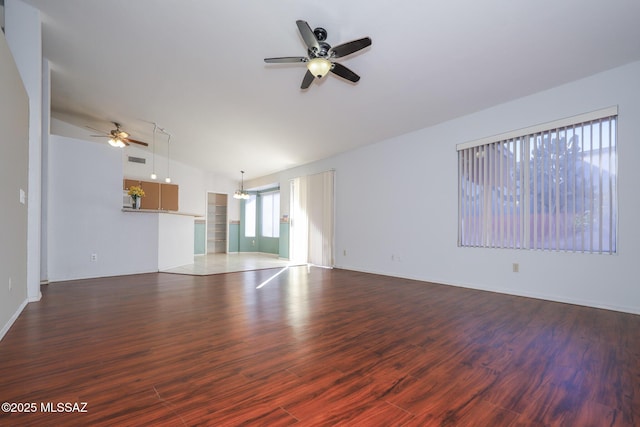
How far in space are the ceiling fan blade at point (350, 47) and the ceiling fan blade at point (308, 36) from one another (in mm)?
174

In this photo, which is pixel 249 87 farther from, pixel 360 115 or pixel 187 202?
pixel 187 202

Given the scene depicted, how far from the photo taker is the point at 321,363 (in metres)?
2.02

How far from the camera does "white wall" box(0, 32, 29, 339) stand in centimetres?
238

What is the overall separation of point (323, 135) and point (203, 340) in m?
4.65

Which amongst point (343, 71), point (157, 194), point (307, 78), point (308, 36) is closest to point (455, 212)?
point (343, 71)

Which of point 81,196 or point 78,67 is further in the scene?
point 81,196

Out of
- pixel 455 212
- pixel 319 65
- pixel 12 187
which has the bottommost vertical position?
pixel 455 212

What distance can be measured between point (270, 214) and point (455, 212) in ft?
24.1

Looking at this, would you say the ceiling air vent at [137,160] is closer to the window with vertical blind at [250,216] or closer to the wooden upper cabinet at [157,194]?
the wooden upper cabinet at [157,194]

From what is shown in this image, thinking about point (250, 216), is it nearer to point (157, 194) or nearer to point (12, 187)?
point (157, 194)

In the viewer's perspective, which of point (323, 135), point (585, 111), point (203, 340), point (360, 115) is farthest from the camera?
point (323, 135)

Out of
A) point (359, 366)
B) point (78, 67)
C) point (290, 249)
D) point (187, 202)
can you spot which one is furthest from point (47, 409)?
point (187, 202)

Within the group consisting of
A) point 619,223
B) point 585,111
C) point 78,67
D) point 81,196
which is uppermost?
point 78,67

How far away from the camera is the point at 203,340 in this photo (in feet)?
7.96
